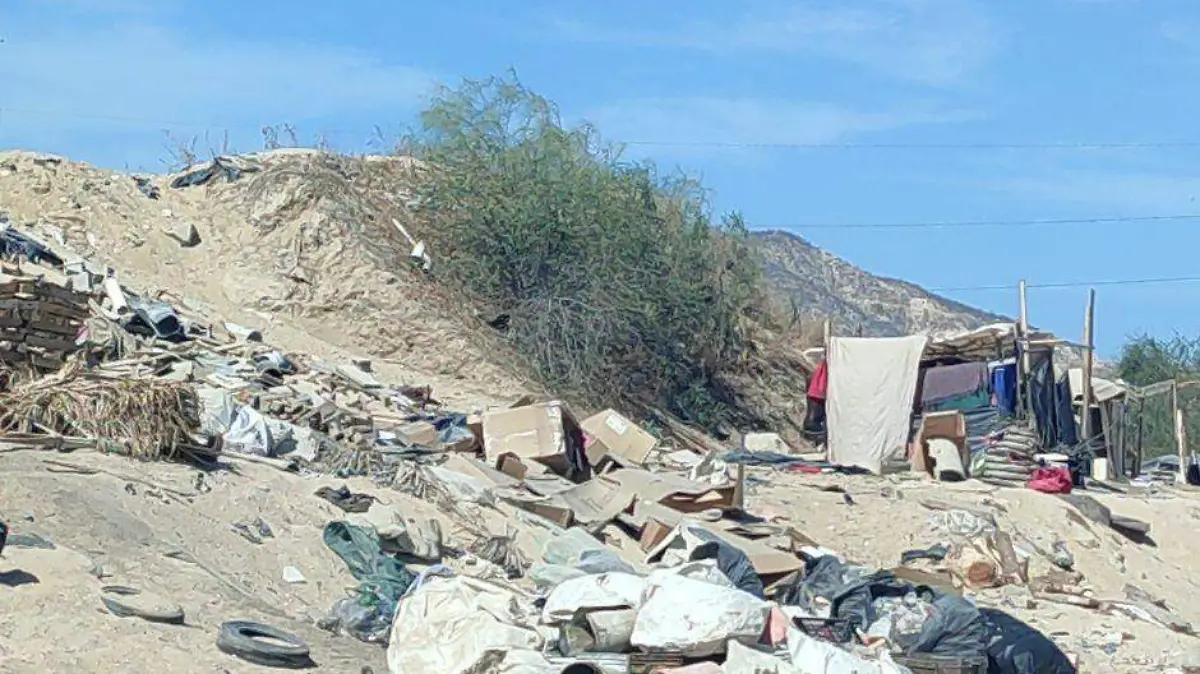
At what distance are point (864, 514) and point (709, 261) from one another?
411 inches

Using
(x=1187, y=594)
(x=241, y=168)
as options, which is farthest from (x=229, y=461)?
(x=241, y=168)

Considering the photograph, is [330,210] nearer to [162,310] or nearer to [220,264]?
[220,264]

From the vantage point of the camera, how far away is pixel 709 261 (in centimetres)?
2592

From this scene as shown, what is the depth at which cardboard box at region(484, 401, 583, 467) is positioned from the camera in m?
14.8

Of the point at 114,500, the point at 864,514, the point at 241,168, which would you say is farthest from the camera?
the point at 241,168

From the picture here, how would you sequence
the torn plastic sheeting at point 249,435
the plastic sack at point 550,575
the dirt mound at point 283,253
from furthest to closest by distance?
the dirt mound at point 283,253 < the torn plastic sheeting at point 249,435 < the plastic sack at point 550,575

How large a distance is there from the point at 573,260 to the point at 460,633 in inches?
589

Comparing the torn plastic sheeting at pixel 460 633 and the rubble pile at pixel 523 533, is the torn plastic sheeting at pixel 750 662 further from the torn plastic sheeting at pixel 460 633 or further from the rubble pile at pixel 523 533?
the torn plastic sheeting at pixel 460 633

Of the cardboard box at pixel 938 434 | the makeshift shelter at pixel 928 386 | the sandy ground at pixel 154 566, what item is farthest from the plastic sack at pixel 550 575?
the makeshift shelter at pixel 928 386

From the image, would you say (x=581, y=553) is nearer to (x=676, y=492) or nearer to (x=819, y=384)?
(x=676, y=492)

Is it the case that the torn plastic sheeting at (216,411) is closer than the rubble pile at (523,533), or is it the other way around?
the rubble pile at (523,533)

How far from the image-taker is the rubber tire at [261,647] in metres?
7.99

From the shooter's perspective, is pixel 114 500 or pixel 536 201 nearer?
pixel 114 500

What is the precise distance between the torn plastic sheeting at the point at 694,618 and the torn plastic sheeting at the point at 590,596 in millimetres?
104
